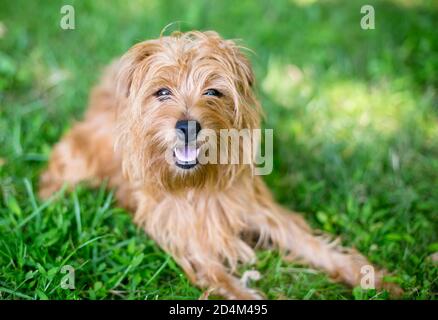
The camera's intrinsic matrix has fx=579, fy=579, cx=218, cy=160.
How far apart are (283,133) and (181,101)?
195cm

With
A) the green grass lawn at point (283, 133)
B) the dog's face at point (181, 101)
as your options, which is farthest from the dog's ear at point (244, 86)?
the green grass lawn at point (283, 133)

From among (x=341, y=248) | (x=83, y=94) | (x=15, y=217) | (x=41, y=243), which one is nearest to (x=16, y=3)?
(x=83, y=94)

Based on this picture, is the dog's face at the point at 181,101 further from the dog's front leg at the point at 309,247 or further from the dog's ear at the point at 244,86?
the dog's front leg at the point at 309,247

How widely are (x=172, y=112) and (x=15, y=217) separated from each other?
1620 mm

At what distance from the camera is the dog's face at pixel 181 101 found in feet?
10.5

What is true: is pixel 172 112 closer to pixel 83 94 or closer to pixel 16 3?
pixel 83 94

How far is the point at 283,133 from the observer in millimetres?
5016

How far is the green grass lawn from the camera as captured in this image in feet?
12.5

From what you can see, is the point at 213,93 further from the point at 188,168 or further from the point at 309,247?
the point at 309,247

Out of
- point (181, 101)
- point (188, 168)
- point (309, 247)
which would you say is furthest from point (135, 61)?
point (309, 247)

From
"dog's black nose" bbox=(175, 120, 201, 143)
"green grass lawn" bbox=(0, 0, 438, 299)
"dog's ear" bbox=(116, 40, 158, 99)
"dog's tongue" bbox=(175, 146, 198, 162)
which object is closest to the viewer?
"dog's black nose" bbox=(175, 120, 201, 143)

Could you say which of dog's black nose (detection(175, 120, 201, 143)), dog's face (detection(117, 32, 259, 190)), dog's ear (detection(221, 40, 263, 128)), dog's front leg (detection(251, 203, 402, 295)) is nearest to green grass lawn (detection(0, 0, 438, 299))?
dog's front leg (detection(251, 203, 402, 295))

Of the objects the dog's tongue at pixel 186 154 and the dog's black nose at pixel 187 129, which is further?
the dog's tongue at pixel 186 154

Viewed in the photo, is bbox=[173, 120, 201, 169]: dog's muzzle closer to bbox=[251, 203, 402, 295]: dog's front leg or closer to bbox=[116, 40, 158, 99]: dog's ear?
bbox=[116, 40, 158, 99]: dog's ear
